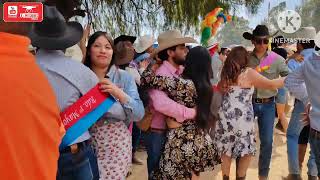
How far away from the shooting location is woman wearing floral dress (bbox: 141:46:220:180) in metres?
3.44

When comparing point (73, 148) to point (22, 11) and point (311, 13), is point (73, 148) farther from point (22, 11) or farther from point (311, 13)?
point (311, 13)

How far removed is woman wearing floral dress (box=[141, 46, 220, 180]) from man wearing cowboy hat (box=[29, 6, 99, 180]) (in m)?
1.09

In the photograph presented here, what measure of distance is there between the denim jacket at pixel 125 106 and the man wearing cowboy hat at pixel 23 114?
1468mm

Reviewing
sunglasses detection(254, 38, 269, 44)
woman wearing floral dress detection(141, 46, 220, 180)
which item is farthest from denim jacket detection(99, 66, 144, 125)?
sunglasses detection(254, 38, 269, 44)

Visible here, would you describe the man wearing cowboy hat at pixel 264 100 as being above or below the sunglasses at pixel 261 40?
below

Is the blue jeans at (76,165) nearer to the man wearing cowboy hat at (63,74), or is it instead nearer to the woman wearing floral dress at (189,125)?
the man wearing cowboy hat at (63,74)

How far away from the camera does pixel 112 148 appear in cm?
298

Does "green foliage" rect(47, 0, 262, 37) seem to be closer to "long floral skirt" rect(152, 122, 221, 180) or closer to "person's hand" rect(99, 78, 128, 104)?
"long floral skirt" rect(152, 122, 221, 180)

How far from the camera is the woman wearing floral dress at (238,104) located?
4.31 meters

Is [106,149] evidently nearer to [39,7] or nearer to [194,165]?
[194,165]

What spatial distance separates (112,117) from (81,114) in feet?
1.80

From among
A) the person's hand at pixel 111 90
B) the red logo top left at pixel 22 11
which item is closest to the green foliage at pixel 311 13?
the person's hand at pixel 111 90

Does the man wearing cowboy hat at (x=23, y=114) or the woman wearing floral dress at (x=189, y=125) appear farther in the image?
the woman wearing floral dress at (x=189, y=125)

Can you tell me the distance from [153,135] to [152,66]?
57 cm
